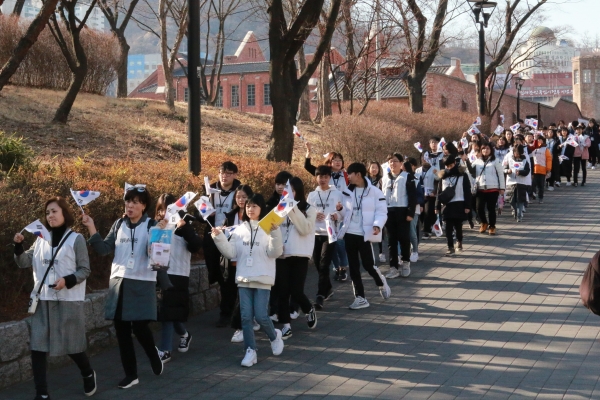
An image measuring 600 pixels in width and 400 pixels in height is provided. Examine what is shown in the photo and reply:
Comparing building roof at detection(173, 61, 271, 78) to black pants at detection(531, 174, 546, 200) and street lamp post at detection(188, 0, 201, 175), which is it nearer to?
black pants at detection(531, 174, 546, 200)

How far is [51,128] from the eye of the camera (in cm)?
2083

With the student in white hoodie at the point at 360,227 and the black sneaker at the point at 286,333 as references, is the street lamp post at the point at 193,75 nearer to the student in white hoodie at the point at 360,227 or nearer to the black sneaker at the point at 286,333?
the student in white hoodie at the point at 360,227

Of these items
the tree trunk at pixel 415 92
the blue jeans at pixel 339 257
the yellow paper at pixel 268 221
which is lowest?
the blue jeans at pixel 339 257

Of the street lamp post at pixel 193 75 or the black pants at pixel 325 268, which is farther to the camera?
the street lamp post at pixel 193 75

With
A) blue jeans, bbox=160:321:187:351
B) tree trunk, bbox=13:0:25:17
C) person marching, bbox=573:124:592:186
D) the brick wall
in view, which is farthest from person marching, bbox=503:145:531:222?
the brick wall

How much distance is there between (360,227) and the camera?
10.4 meters

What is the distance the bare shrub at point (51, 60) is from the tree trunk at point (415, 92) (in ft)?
33.9

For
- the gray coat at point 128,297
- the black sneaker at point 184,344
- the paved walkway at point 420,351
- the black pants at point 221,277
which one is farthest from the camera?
the black pants at point 221,277

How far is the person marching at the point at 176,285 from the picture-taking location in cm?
816

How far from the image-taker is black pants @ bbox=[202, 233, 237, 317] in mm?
9559

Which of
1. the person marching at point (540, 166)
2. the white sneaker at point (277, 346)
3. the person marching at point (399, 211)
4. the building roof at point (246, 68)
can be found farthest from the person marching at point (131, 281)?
the building roof at point (246, 68)

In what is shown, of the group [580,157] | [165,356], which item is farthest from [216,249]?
[580,157]

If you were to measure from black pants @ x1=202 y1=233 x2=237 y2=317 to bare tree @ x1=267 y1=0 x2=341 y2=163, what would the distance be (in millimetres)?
7057

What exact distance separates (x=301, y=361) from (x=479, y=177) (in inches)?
348
